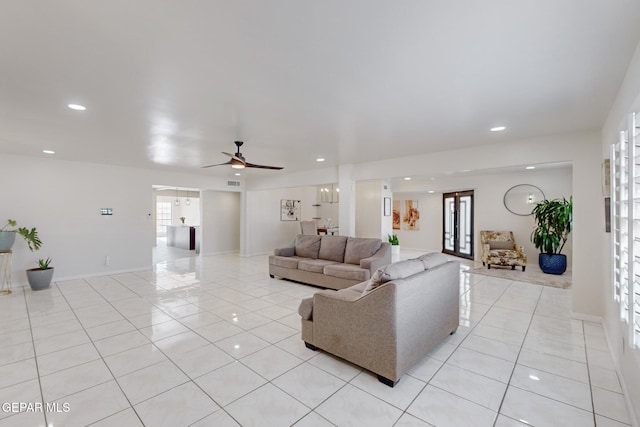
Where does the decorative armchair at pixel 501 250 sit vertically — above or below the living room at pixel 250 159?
below

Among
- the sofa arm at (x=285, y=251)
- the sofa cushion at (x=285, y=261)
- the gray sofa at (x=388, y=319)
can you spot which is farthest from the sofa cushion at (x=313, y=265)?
the gray sofa at (x=388, y=319)

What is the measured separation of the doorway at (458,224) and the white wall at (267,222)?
15.4 ft

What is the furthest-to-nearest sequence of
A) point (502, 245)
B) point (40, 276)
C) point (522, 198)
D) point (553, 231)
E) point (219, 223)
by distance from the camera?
point (219, 223) < point (522, 198) < point (502, 245) < point (553, 231) < point (40, 276)

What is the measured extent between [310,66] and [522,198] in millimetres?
7156

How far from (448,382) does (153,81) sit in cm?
338

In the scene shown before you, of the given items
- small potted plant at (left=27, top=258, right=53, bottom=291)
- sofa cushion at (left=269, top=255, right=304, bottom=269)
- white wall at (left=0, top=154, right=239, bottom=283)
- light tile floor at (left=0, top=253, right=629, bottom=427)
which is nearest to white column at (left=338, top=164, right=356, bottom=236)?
sofa cushion at (left=269, top=255, right=304, bottom=269)

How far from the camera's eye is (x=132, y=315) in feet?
12.3

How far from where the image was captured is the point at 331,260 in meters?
5.54

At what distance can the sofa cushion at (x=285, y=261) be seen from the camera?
5.44 metres

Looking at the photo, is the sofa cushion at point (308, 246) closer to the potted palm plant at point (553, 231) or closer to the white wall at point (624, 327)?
the white wall at point (624, 327)

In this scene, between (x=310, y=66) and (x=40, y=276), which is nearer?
(x=310, y=66)

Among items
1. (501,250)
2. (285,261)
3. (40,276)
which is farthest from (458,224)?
(40,276)

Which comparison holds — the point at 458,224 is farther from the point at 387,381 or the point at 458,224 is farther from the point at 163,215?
the point at 163,215

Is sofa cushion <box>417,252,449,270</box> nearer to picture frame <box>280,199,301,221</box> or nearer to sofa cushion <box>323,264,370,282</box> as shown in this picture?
sofa cushion <box>323,264,370,282</box>
